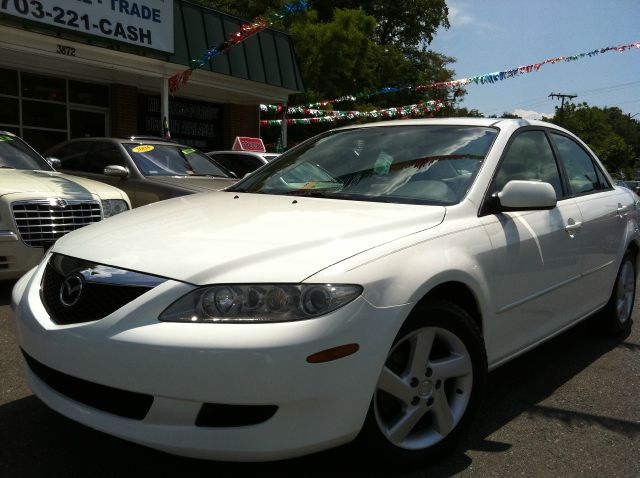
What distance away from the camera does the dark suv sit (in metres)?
7.19

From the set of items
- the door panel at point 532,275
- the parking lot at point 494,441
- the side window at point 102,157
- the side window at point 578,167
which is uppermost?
the side window at point 102,157

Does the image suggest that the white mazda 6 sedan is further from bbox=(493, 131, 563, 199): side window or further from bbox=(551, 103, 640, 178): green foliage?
bbox=(551, 103, 640, 178): green foliage

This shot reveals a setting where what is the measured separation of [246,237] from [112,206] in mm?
3722

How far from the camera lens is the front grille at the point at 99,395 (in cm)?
213

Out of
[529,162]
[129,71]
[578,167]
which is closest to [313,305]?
[529,162]

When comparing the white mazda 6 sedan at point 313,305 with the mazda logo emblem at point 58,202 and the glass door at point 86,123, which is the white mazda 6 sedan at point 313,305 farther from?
the glass door at point 86,123

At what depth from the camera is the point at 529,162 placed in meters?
3.59

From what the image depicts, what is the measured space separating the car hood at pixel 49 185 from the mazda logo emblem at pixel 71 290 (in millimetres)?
3121

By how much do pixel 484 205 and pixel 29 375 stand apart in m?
2.22

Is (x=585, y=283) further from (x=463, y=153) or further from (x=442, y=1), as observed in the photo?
(x=442, y=1)

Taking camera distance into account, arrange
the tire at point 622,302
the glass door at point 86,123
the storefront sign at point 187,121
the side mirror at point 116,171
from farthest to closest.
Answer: the storefront sign at point 187,121 < the glass door at point 86,123 < the side mirror at point 116,171 < the tire at point 622,302

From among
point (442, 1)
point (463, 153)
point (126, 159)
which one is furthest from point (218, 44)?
point (442, 1)

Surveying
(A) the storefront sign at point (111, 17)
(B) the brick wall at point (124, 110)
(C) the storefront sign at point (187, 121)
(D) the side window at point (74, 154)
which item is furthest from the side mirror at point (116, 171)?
(C) the storefront sign at point (187, 121)

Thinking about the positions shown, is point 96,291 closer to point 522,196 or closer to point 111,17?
point 522,196
